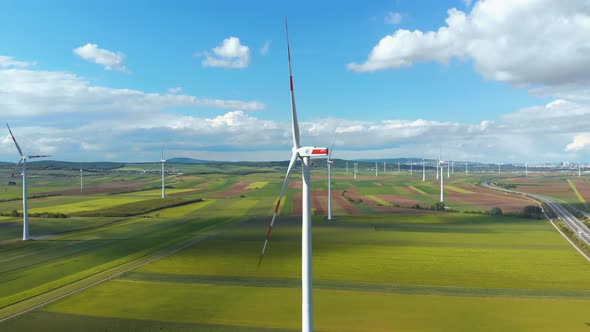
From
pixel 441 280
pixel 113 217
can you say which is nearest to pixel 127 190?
pixel 113 217

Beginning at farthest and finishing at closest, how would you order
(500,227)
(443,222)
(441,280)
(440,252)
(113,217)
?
1. (113,217)
2. (443,222)
3. (500,227)
4. (440,252)
5. (441,280)

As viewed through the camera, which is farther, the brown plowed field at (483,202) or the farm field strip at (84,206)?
the brown plowed field at (483,202)

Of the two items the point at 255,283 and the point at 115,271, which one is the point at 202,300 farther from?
the point at 115,271

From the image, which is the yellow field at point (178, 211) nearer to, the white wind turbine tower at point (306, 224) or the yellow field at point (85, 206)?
the yellow field at point (85, 206)

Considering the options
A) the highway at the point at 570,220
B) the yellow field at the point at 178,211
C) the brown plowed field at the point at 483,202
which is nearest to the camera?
the highway at the point at 570,220

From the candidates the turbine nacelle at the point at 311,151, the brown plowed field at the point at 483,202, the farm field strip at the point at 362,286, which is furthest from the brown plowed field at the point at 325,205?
the turbine nacelle at the point at 311,151

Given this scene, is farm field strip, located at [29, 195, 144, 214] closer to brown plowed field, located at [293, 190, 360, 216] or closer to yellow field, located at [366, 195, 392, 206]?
brown plowed field, located at [293, 190, 360, 216]

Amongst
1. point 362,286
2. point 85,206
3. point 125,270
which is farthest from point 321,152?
point 85,206

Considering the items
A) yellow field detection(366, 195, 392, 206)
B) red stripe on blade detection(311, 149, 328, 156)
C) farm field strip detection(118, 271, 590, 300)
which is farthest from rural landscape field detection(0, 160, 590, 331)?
yellow field detection(366, 195, 392, 206)
